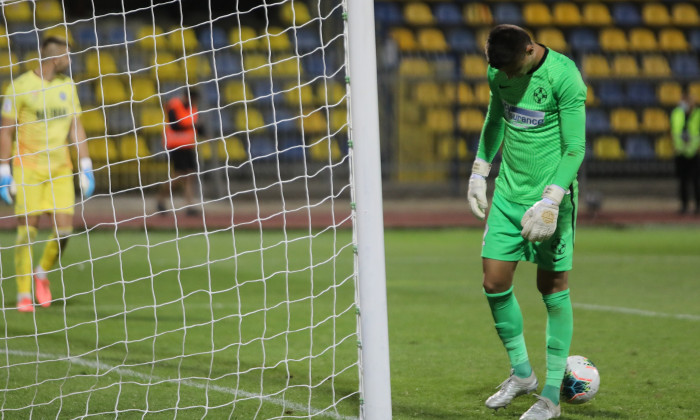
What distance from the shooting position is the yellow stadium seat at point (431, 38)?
67.1 ft

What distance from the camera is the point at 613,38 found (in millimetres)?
21016

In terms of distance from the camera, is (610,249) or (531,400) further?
(610,249)

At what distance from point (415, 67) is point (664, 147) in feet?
16.3

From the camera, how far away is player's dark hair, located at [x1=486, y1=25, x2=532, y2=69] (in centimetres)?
416

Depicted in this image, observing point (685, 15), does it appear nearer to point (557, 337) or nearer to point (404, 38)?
point (404, 38)

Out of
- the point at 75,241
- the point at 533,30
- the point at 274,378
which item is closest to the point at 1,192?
the point at 274,378

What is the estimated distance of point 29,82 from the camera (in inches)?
293

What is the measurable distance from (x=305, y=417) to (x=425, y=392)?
79 centimetres

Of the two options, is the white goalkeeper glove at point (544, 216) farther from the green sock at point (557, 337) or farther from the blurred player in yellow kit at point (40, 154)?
the blurred player in yellow kit at point (40, 154)

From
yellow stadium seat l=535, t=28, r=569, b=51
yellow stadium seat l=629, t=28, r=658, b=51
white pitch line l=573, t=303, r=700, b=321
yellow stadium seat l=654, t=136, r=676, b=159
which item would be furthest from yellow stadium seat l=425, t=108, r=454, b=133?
white pitch line l=573, t=303, r=700, b=321

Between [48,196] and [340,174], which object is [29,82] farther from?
[340,174]

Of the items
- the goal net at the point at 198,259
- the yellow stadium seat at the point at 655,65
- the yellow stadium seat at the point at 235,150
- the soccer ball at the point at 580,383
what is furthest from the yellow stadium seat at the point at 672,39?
the soccer ball at the point at 580,383

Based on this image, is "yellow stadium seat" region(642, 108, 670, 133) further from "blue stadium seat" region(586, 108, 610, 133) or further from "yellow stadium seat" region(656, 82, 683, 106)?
"blue stadium seat" region(586, 108, 610, 133)

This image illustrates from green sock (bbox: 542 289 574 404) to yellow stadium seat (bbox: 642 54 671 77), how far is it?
1489cm
